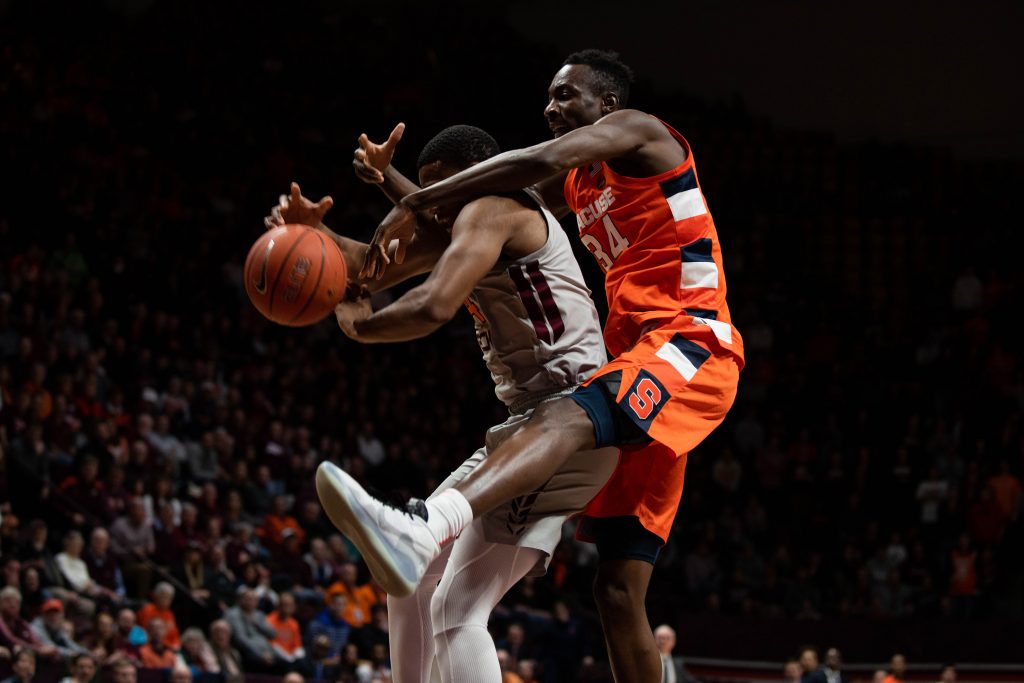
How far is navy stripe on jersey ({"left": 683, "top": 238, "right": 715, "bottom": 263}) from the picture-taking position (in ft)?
14.2

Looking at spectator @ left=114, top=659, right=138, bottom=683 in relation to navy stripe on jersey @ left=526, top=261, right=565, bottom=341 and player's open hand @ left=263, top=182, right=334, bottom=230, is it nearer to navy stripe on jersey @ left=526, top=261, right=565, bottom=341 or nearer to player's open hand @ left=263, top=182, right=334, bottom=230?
player's open hand @ left=263, top=182, right=334, bottom=230

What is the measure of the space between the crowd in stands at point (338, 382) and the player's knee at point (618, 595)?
18.6 feet

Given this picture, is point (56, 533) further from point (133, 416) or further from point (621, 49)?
point (621, 49)

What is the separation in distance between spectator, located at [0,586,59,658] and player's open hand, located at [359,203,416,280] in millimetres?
6090

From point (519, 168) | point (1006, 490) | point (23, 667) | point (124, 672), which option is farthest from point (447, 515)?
point (1006, 490)

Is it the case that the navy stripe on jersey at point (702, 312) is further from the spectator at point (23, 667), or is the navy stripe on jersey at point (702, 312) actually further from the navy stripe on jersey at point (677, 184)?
the spectator at point (23, 667)

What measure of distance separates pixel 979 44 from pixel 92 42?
11.9 metres

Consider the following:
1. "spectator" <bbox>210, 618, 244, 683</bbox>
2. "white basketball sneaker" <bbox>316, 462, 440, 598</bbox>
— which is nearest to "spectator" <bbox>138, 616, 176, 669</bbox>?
"spectator" <bbox>210, 618, 244, 683</bbox>

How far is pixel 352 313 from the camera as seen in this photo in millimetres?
4164

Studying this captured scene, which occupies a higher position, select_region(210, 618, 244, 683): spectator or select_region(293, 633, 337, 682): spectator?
select_region(210, 618, 244, 683): spectator

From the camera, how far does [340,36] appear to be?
18.9 metres

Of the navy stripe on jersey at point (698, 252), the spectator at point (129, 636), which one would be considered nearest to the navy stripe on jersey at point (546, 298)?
the navy stripe on jersey at point (698, 252)

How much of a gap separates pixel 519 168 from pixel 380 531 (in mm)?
1216

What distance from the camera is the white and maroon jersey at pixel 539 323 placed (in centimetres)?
425
